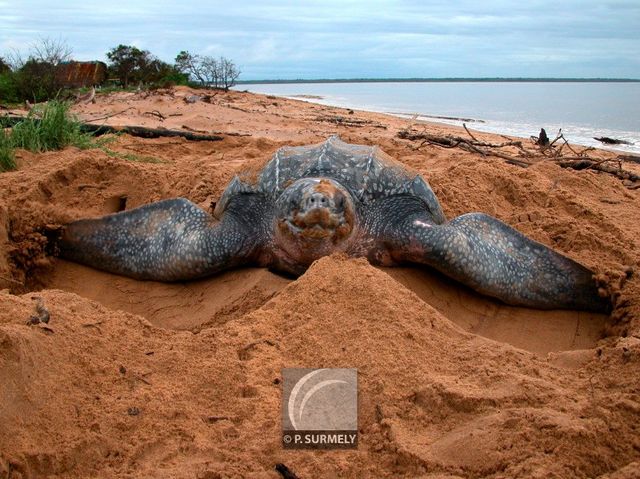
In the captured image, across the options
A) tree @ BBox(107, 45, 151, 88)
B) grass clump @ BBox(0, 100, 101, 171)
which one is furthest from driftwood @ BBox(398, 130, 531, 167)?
tree @ BBox(107, 45, 151, 88)

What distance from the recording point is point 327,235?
2623mm

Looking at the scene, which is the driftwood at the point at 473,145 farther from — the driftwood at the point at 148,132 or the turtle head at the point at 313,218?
the turtle head at the point at 313,218

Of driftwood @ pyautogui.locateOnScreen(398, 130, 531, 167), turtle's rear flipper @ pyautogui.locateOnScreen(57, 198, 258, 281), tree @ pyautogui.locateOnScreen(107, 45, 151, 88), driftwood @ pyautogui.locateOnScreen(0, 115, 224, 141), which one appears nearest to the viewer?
turtle's rear flipper @ pyautogui.locateOnScreen(57, 198, 258, 281)

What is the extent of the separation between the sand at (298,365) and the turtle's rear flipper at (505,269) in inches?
2.7

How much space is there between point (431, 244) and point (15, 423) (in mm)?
1777

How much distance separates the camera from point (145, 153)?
199 inches

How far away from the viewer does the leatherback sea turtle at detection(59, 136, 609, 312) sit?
2.60 metres

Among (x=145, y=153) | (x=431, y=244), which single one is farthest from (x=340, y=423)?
(x=145, y=153)

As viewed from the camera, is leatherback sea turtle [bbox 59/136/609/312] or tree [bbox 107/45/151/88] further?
tree [bbox 107/45/151/88]

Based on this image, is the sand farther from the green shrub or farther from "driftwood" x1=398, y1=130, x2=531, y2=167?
"driftwood" x1=398, y1=130, x2=531, y2=167

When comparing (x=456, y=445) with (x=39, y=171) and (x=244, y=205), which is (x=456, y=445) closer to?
(x=244, y=205)

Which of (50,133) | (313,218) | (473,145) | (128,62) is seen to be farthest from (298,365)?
(128,62)

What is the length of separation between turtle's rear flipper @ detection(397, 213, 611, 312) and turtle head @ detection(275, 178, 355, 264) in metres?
0.31

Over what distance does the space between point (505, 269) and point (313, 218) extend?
893 mm
